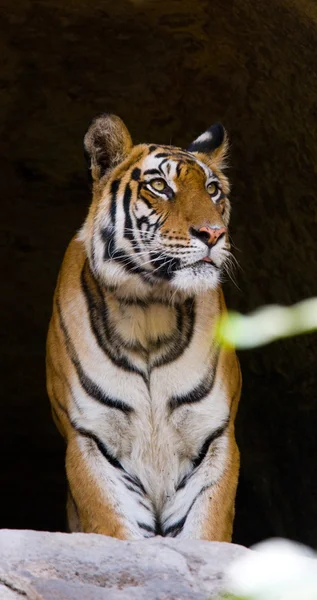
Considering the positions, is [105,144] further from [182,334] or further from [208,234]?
[182,334]

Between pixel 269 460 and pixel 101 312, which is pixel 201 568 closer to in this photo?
pixel 101 312

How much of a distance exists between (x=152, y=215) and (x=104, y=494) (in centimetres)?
106

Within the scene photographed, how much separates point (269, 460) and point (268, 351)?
24.3 inches

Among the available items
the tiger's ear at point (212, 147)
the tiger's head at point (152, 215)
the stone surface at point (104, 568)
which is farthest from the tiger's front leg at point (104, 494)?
the tiger's ear at point (212, 147)

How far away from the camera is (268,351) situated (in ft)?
21.4

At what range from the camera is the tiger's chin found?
425 cm

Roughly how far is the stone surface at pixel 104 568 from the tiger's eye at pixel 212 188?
5.58ft

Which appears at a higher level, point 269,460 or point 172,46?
point 172,46

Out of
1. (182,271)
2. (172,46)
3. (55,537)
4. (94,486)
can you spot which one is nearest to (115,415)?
(94,486)

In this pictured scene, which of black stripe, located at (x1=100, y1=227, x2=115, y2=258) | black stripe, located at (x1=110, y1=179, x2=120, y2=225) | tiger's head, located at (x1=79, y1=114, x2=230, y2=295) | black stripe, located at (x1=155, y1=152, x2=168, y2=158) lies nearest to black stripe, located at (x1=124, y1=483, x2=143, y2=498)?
tiger's head, located at (x1=79, y1=114, x2=230, y2=295)

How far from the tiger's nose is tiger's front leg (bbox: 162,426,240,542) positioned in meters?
0.77

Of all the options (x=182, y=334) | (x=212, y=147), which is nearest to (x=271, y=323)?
(x=212, y=147)

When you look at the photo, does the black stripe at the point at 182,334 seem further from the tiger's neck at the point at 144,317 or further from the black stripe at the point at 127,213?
the black stripe at the point at 127,213

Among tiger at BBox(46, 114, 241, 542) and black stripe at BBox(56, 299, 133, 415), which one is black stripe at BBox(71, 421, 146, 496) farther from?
black stripe at BBox(56, 299, 133, 415)
